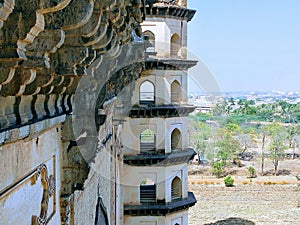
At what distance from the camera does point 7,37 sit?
2334 mm

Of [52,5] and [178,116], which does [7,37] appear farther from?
[178,116]

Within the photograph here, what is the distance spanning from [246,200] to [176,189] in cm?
1266

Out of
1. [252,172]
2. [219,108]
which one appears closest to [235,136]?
[219,108]

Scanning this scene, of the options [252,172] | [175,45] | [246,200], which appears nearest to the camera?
[175,45]

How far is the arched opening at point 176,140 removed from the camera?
1179 cm

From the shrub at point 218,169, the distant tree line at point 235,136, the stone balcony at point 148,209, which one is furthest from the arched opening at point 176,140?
the shrub at point 218,169

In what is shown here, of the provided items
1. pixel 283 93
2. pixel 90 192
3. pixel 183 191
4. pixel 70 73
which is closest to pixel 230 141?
pixel 183 191

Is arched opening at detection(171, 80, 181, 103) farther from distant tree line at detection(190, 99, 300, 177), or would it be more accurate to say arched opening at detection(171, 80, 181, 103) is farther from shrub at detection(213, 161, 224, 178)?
shrub at detection(213, 161, 224, 178)

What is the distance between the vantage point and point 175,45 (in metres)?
11.5

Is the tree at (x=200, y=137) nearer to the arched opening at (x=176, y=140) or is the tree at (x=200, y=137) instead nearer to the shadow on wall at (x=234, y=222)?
the shadow on wall at (x=234, y=222)

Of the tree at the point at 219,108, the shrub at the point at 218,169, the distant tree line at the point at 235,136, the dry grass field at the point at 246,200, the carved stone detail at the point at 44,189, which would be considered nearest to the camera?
the carved stone detail at the point at 44,189

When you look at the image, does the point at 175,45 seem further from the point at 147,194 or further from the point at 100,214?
the point at 100,214

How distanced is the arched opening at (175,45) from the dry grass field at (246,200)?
9.70 metres

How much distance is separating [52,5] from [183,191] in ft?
32.0
